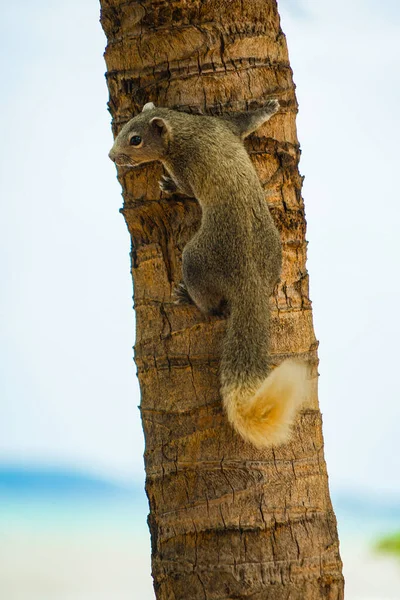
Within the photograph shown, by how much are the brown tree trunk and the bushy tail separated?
0.14 metres

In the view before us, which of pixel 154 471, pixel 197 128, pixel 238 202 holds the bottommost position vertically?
pixel 154 471

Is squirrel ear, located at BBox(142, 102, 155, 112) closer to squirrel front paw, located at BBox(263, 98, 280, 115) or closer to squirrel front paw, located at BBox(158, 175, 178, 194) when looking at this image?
squirrel front paw, located at BBox(158, 175, 178, 194)

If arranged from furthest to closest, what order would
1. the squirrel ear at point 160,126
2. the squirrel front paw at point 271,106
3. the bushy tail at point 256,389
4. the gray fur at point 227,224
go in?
the squirrel front paw at point 271,106, the squirrel ear at point 160,126, the gray fur at point 227,224, the bushy tail at point 256,389

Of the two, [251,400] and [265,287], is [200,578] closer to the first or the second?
[251,400]

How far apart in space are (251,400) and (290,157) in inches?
47.0

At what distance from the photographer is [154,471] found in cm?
517

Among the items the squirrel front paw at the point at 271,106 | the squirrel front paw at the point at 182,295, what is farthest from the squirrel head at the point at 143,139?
the squirrel front paw at the point at 182,295

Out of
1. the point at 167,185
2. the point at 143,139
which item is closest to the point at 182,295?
the point at 167,185

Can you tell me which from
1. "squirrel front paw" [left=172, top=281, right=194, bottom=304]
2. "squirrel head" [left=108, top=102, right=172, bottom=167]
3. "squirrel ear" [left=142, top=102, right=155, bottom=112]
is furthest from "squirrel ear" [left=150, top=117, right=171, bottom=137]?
"squirrel front paw" [left=172, top=281, right=194, bottom=304]

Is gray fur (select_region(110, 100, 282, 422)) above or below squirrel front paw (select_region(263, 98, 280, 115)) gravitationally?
below

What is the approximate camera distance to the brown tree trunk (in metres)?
4.97

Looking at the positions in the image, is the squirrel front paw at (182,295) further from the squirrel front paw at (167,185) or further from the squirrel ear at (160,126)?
the squirrel ear at (160,126)

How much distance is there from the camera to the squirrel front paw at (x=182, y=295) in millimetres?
5051

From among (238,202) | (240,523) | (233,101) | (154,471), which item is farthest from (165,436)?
(233,101)
